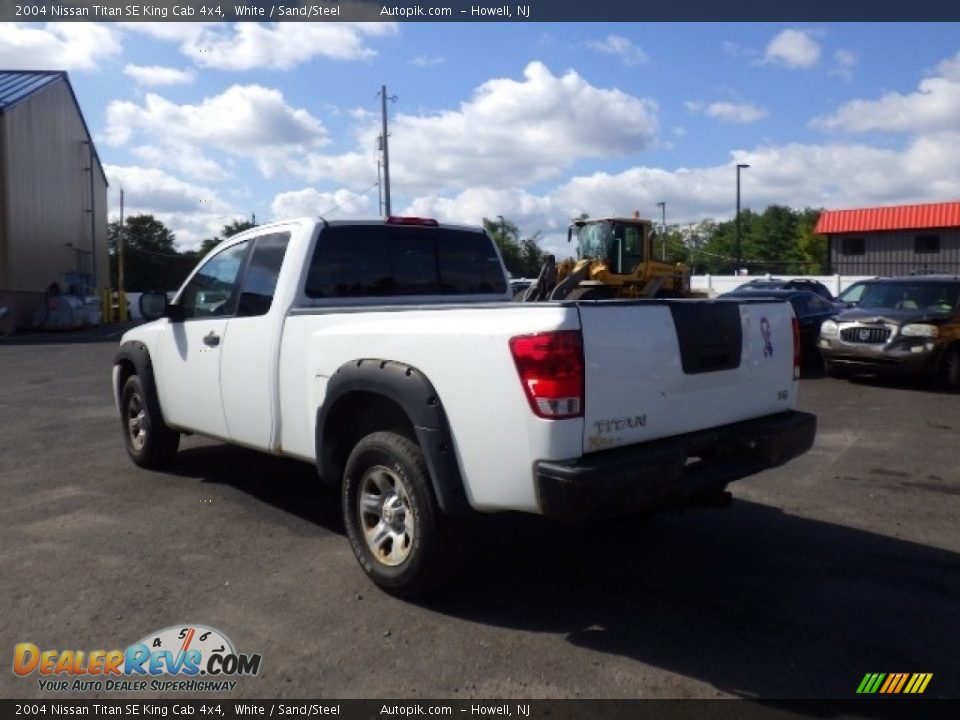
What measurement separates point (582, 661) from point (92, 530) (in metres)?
3.58

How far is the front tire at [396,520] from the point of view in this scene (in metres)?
4.24

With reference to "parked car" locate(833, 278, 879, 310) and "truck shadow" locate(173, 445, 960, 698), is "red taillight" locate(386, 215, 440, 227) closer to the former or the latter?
"truck shadow" locate(173, 445, 960, 698)

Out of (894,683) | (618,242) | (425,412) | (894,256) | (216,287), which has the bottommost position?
(894,683)

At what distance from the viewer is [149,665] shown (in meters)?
3.86

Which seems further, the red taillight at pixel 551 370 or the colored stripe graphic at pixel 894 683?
the red taillight at pixel 551 370

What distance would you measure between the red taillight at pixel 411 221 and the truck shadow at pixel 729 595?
2.08 meters

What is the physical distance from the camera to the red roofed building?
45.0 meters

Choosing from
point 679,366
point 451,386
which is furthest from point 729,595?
point 451,386

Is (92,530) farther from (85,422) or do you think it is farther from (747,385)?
(85,422)

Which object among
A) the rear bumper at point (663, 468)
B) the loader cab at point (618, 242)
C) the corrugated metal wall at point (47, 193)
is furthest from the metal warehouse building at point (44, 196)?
the rear bumper at point (663, 468)

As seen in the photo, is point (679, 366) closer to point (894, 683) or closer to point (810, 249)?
point (894, 683)

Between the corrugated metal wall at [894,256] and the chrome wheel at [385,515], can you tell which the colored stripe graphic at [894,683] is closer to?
the chrome wheel at [385,515]

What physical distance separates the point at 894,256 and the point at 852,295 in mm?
34212

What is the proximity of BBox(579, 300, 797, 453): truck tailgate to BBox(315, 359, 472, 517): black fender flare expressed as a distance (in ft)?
2.14
